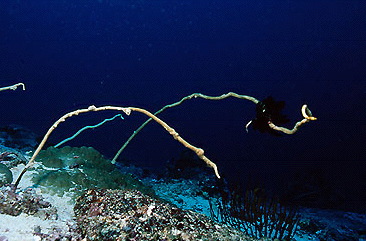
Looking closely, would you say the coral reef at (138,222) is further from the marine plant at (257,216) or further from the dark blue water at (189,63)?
the dark blue water at (189,63)

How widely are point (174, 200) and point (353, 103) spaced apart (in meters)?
112

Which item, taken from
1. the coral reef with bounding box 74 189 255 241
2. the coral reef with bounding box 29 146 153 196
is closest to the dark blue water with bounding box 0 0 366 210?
the coral reef with bounding box 29 146 153 196

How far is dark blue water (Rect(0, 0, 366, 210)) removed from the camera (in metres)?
88.6

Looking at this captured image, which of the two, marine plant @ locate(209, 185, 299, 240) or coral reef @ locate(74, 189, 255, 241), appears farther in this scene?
marine plant @ locate(209, 185, 299, 240)

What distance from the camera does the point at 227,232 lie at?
2.47m

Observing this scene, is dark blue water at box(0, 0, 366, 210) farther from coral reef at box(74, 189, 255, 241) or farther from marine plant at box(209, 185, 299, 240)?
coral reef at box(74, 189, 255, 241)

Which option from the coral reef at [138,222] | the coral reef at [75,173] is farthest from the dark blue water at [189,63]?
Answer: the coral reef at [138,222]

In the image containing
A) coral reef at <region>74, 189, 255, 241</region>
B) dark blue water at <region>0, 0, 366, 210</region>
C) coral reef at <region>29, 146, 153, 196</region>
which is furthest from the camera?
dark blue water at <region>0, 0, 366, 210</region>

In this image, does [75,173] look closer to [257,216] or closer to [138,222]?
[138,222]

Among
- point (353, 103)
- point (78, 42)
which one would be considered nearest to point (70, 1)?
point (78, 42)

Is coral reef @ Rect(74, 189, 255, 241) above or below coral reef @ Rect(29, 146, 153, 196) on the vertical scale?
above

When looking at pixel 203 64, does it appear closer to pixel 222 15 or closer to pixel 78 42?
pixel 222 15

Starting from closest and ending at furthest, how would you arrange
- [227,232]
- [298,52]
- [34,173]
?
[227,232], [34,173], [298,52]

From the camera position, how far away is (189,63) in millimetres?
105000
